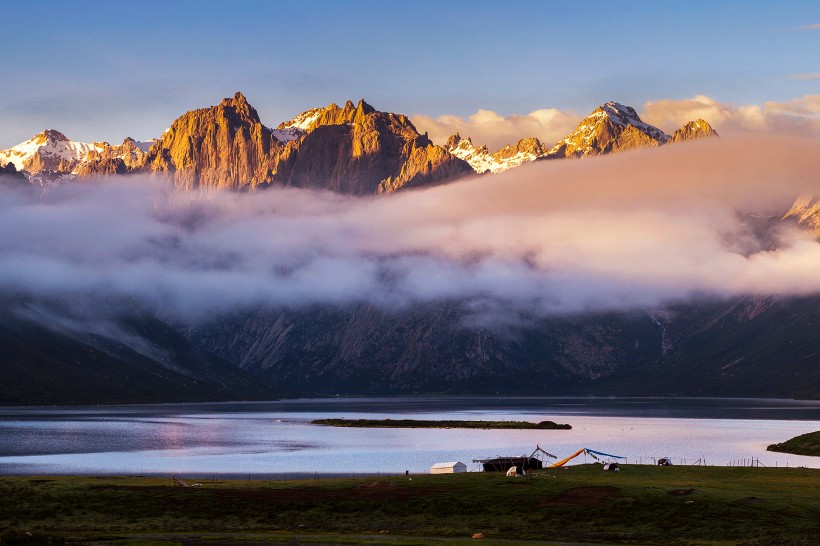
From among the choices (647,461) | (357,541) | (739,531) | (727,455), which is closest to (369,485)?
(357,541)

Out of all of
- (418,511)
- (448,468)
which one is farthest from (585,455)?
(418,511)

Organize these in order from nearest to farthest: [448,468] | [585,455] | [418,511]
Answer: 1. [418,511]
2. [448,468]
3. [585,455]

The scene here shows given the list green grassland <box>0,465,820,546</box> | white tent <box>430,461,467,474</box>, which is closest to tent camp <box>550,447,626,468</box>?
white tent <box>430,461,467,474</box>

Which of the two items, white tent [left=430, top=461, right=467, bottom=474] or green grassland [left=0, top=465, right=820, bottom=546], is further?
white tent [left=430, top=461, right=467, bottom=474]

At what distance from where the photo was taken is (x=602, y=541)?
10169 cm

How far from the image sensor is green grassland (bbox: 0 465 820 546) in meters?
103

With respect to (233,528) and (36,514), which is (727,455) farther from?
(36,514)

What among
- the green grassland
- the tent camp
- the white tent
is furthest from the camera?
the tent camp

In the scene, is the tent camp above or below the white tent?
below

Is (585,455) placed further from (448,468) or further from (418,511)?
(418,511)

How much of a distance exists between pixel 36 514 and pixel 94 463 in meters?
68.0

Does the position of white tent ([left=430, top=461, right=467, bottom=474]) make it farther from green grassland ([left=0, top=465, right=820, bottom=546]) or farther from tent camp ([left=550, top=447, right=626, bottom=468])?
tent camp ([left=550, top=447, right=626, bottom=468])

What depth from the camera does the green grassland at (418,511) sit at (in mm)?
103438

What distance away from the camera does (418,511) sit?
389 feet
